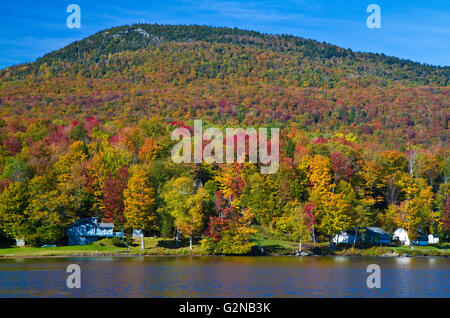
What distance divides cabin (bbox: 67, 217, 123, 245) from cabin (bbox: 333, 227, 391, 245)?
41.8 m

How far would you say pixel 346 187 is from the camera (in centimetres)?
9762

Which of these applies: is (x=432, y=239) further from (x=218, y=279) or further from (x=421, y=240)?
(x=218, y=279)

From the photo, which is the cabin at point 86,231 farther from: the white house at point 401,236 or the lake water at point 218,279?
the white house at point 401,236

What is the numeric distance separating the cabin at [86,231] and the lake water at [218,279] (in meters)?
20.9

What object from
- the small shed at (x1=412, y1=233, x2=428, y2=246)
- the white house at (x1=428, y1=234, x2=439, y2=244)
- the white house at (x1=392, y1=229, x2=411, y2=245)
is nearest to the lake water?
the white house at (x1=392, y1=229, x2=411, y2=245)

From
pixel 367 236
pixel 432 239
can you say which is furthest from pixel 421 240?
pixel 367 236

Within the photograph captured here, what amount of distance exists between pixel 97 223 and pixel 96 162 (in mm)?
14177

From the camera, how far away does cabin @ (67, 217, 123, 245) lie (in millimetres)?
88750

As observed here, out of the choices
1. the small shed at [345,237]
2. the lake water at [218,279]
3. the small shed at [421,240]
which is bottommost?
the small shed at [421,240]

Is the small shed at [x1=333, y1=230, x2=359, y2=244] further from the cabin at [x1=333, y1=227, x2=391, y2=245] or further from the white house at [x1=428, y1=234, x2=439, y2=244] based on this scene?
the white house at [x1=428, y1=234, x2=439, y2=244]

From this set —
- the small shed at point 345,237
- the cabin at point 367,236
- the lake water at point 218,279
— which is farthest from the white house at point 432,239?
the lake water at point 218,279

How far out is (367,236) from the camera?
9819 centimetres

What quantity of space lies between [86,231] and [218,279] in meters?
43.8

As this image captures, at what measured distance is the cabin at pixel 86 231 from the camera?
8875cm
